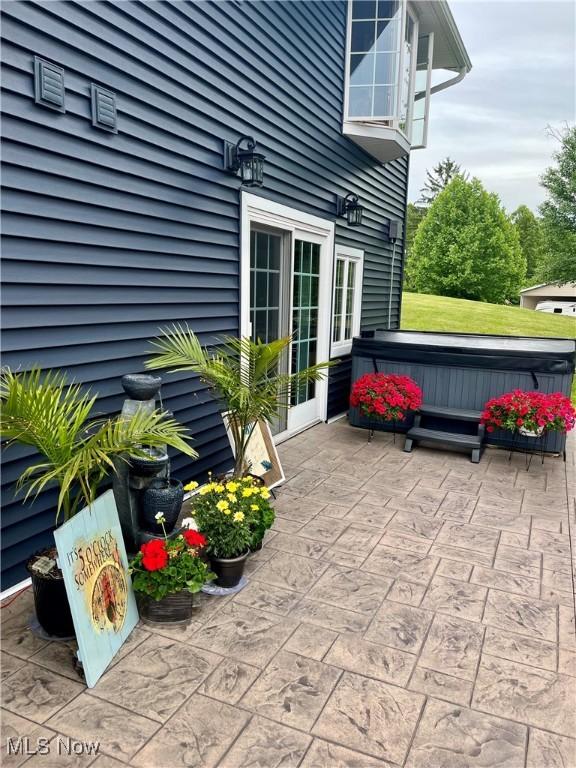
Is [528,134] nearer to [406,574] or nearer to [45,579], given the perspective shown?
[406,574]

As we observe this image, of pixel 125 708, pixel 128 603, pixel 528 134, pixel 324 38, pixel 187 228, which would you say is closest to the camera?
pixel 125 708

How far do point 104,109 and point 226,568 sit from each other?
2282mm

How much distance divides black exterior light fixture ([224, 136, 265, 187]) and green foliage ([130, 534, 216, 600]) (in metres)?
2.53

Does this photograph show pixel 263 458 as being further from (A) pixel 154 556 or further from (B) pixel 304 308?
(B) pixel 304 308

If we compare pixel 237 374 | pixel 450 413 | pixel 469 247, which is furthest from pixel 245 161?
pixel 469 247

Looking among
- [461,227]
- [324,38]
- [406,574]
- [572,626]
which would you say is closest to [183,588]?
[406,574]

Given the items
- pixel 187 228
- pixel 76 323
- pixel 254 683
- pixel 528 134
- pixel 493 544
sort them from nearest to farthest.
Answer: pixel 254 683, pixel 76 323, pixel 493 544, pixel 187 228, pixel 528 134

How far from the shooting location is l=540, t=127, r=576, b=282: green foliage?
1502cm

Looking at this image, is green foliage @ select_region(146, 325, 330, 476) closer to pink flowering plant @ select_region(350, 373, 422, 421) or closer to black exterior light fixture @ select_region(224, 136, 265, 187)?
black exterior light fixture @ select_region(224, 136, 265, 187)

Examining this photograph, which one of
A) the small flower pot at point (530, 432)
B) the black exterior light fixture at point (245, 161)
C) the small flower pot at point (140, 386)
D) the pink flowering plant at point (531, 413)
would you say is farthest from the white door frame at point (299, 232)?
the small flower pot at point (530, 432)

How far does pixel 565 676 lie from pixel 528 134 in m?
17.9

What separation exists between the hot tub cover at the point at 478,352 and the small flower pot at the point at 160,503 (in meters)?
3.39

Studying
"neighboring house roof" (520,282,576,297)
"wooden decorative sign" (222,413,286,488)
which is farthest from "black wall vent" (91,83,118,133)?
"neighboring house roof" (520,282,576,297)

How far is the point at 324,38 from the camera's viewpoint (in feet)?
15.7
